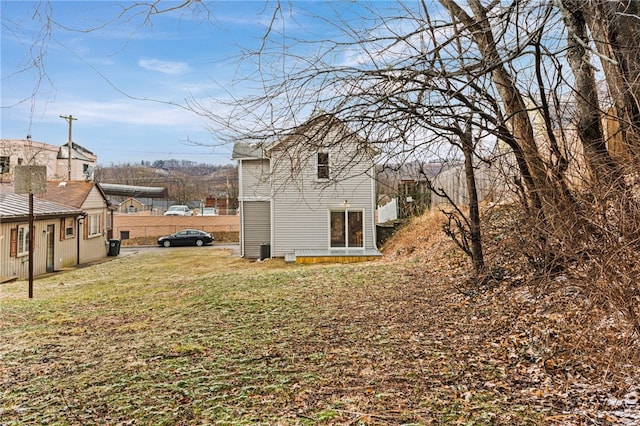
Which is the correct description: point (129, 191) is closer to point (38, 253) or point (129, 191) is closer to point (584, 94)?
point (38, 253)

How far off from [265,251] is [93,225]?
30.9 feet

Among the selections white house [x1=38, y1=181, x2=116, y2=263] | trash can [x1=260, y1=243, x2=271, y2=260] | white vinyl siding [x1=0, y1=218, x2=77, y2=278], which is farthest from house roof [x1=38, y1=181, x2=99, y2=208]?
trash can [x1=260, y1=243, x2=271, y2=260]

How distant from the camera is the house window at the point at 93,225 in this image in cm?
1815

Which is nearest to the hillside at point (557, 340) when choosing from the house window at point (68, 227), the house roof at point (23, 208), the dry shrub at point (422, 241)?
the dry shrub at point (422, 241)

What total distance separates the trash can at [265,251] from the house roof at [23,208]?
7.40 metres

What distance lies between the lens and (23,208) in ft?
42.2

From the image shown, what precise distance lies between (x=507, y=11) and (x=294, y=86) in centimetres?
230

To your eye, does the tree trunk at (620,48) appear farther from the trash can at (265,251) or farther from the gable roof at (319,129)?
the trash can at (265,251)

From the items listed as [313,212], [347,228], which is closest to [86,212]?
[313,212]

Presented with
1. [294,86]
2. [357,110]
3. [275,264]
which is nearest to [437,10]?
[357,110]

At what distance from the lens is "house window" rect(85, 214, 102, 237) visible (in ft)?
59.6

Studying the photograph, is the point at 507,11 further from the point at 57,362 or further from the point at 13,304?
the point at 13,304

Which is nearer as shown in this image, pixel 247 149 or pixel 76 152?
pixel 247 149

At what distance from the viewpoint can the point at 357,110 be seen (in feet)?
15.2
